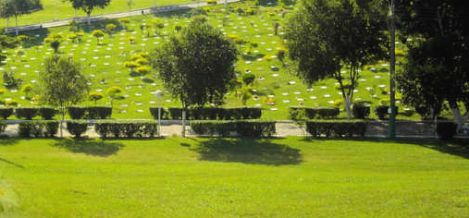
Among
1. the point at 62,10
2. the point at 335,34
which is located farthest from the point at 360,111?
the point at 62,10

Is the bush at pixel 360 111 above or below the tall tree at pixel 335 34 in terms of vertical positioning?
below

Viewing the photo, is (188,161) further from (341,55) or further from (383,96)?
(383,96)

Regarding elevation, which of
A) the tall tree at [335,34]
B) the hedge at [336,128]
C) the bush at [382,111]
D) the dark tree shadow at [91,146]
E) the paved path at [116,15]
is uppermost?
the paved path at [116,15]

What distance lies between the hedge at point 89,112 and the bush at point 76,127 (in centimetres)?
735

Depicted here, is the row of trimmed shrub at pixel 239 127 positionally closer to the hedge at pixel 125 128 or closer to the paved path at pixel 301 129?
the paved path at pixel 301 129

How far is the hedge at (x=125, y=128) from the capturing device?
134 ft

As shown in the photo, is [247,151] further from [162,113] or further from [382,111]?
[382,111]

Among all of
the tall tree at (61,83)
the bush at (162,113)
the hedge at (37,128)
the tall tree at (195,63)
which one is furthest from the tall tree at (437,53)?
the hedge at (37,128)

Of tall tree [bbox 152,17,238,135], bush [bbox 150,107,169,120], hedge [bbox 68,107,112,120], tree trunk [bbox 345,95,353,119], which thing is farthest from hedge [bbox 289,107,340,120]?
hedge [bbox 68,107,112,120]

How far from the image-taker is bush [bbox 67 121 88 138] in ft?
133

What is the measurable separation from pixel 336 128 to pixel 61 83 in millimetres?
17273

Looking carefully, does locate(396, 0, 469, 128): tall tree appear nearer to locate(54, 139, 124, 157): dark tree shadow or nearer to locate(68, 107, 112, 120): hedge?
locate(54, 139, 124, 157): dark tree shadow

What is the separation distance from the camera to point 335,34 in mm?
46906

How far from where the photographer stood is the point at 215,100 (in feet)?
143
